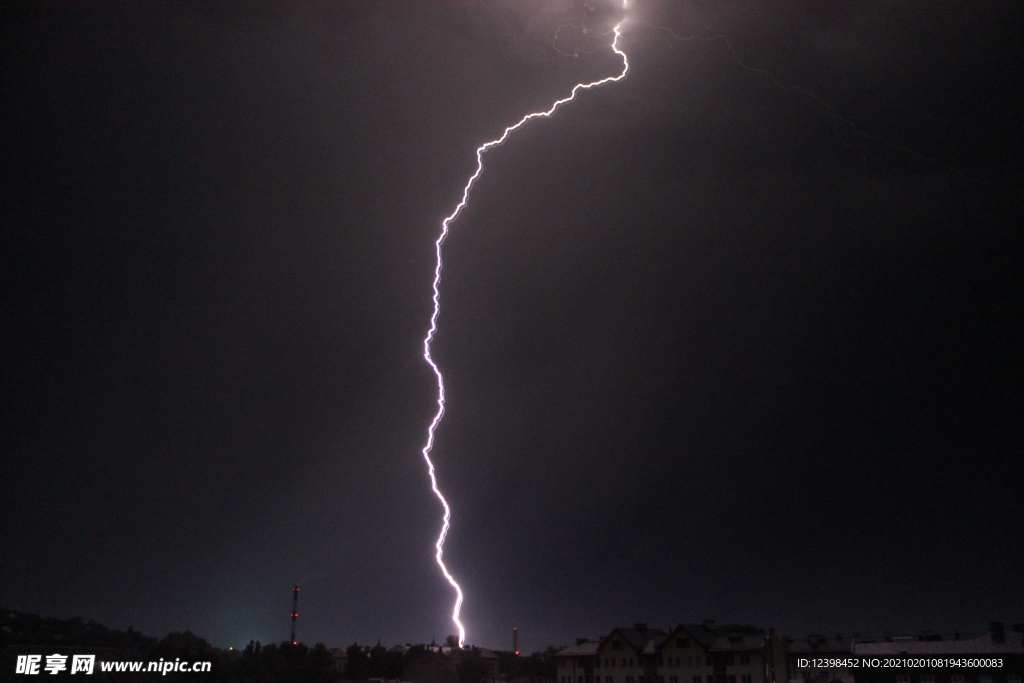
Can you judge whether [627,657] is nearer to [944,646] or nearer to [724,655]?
[724,655]

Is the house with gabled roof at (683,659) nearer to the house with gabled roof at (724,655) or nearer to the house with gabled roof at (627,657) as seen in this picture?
the house with gabled roof at (724,655)

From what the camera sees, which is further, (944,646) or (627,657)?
(627,657)

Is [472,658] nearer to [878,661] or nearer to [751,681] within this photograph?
[751,681]

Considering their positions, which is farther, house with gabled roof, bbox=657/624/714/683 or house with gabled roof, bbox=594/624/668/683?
house with gabled roof, bbox=594/624/668/683

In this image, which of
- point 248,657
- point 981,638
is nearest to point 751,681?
point 981,638

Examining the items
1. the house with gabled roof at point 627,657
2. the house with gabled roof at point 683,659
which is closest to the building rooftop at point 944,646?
the house with gabled roof at point 683,659

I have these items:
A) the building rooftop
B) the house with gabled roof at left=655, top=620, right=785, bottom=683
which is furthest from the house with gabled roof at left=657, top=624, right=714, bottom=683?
the building rooftop

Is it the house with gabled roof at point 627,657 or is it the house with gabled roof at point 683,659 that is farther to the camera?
the house with gabled roof at point 627,657

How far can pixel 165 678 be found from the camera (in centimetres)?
2677

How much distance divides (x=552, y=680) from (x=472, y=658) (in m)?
7.06

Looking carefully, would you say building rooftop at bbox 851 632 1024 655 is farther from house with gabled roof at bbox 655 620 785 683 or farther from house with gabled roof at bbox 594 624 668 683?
house with gabled roof at bbox 594 624 668 683

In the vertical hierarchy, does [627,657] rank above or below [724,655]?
below

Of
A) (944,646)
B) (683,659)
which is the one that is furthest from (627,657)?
(944,646)

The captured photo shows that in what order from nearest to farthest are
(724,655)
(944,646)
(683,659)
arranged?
(944,646), (724,655), (683,659)
